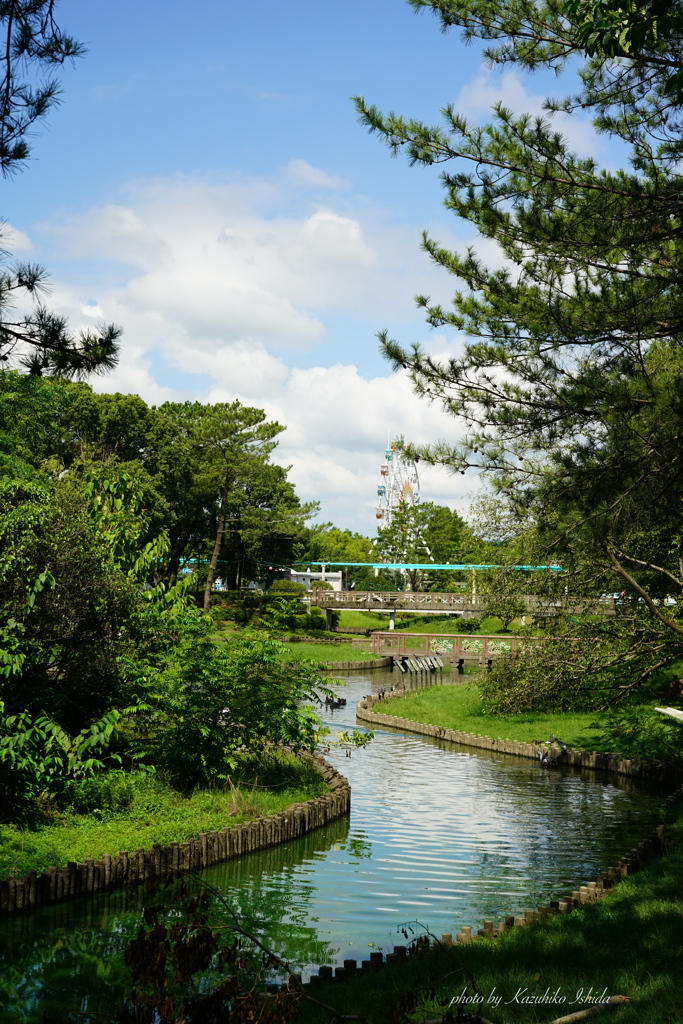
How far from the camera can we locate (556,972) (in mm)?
6691

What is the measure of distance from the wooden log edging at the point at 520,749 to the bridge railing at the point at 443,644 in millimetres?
6010

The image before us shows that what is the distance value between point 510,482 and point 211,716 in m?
6.62

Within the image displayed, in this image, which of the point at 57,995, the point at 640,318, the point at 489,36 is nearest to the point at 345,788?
the point at 57,995

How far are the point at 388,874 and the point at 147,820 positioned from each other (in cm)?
342

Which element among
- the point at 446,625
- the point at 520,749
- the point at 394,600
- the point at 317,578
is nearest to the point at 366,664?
the point at 394,600

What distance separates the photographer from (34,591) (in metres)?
11.3

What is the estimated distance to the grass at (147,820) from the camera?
33.5ft

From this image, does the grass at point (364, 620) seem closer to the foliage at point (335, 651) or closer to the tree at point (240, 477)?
the tree at point (240, 477)

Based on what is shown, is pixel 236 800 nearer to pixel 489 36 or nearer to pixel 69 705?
pixel 69 705

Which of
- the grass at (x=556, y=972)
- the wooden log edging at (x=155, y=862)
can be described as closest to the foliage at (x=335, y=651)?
the wooden log edging at (x=155, y=862)

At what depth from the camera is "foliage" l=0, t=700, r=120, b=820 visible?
10828 millimetres

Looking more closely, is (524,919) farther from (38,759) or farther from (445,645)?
(445,645)

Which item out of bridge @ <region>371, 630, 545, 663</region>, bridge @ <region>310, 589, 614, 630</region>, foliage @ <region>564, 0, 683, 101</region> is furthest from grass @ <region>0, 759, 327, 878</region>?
bridge @ <region>310, 589, 614, 630</region>

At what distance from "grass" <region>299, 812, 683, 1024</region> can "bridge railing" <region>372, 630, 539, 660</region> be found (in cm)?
2305
